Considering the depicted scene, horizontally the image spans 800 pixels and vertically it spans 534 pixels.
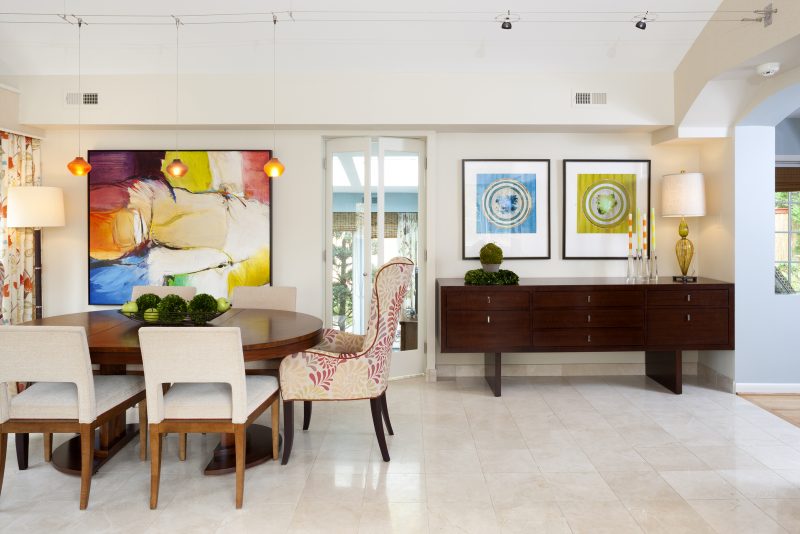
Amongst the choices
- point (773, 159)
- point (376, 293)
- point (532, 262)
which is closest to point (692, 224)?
point (773, 159)

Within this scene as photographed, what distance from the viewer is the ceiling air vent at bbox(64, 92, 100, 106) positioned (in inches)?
190

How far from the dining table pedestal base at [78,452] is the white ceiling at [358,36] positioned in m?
2.80

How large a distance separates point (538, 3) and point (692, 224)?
2.46 metres

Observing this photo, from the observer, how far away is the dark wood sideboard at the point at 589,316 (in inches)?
185

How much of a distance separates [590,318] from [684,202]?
1.25 metres

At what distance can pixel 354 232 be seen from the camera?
205 inches

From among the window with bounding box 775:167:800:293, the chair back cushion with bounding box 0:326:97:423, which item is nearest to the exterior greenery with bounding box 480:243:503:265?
the window with bounding box 775:167:800:293

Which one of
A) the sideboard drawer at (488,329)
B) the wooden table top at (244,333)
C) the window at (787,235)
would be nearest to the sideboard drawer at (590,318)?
the sideboard drawer at (488,329)

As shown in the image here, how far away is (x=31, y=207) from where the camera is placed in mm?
4645

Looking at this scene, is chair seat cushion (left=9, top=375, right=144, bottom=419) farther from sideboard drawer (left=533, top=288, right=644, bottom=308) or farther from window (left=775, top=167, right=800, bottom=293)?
window (left=775, top=167, right=800, bottom=293)

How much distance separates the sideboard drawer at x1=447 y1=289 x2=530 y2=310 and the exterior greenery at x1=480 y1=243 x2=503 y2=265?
1.01 ft

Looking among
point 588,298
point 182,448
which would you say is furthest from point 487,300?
point 182,448

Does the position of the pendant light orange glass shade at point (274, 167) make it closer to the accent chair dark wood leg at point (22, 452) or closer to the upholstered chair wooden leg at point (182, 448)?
the upholstered chair wooden leg at point (182, 448)

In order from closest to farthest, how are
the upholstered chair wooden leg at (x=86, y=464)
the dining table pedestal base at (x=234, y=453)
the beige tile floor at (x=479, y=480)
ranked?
the beige tile floor at (x=479, y=480), the upholstered chair wooden leg at (x=86, y=464), the dining table pedestal base at (x=234, y=453)
